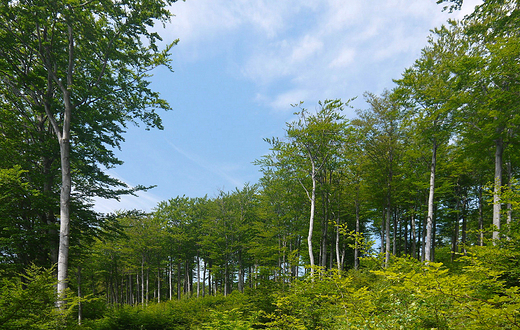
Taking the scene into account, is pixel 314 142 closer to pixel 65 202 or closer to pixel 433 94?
pixel 433 94

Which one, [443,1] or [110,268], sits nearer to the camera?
[443,1]

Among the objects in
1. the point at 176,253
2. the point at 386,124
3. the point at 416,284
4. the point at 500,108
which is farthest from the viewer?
the point at 176,253

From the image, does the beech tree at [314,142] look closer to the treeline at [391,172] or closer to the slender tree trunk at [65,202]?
the treeline at [391,172]

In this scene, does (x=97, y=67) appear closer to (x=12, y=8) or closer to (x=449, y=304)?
(x=12, y=8)

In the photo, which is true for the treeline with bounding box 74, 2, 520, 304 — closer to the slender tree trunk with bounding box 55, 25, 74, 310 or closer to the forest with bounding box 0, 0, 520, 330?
the forest with bounding box 0, 0, 520, 330

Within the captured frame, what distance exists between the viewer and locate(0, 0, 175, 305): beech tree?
9188 millimetres

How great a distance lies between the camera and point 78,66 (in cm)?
1208

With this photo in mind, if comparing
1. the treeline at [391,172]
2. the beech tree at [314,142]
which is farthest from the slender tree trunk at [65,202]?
the beech tree at [314,142]

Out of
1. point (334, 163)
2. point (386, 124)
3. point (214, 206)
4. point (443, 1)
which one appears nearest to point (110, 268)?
point (214, 206)

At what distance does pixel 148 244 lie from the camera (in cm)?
2603

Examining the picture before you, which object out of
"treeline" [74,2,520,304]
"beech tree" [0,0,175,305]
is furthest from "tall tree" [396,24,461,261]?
"beech tree" [0,0,175,305]

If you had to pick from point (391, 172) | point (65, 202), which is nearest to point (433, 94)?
point (391, 172)

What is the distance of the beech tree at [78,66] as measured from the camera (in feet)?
30.1

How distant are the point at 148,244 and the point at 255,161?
15.0 m
